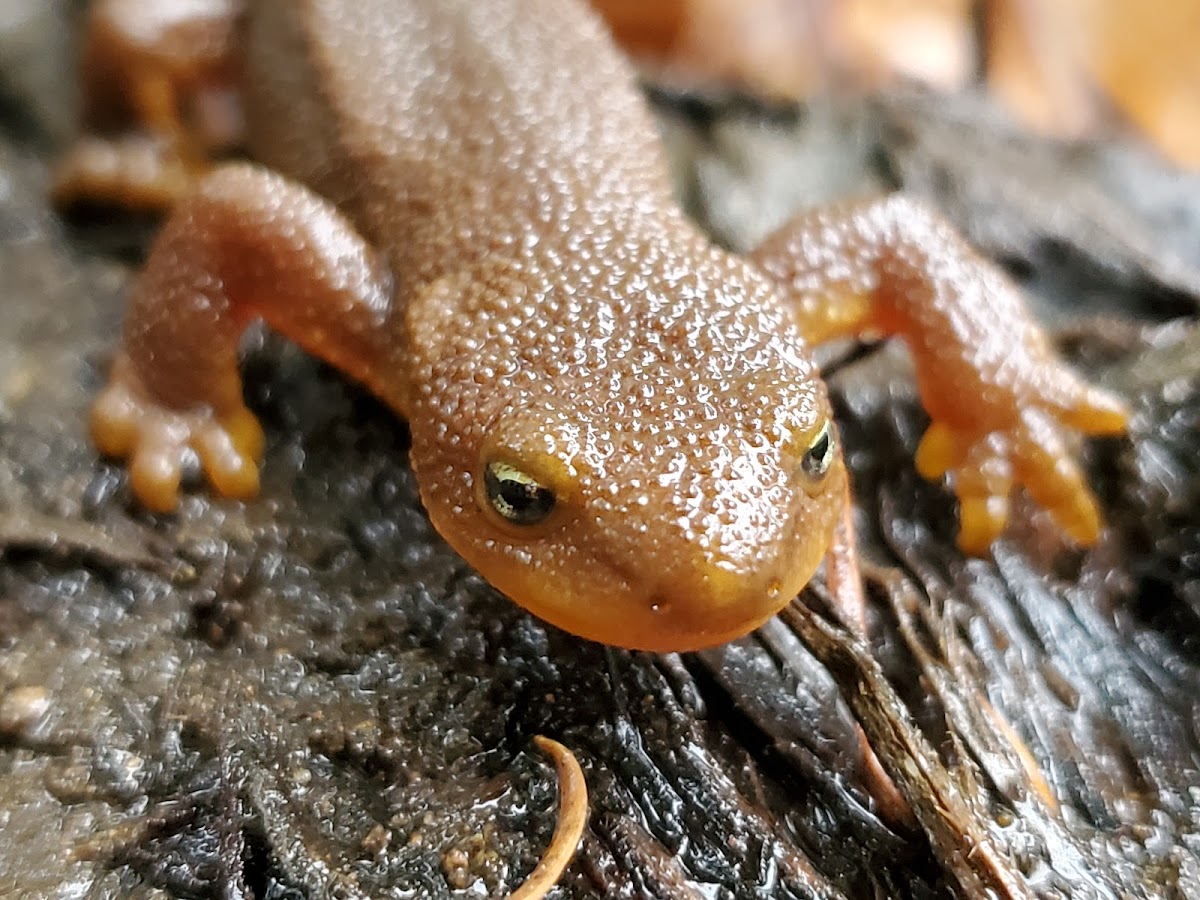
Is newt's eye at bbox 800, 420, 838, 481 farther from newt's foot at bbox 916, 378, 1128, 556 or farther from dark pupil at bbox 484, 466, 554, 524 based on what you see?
newt's foot at bbox 916, 378, 1128, 556

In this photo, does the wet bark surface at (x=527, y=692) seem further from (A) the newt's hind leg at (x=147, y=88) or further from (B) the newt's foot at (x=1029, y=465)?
(A) the newt's hind leg at (x=147, y=88)

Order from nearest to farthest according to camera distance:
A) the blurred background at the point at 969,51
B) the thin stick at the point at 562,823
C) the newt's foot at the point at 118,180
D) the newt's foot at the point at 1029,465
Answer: the thin stick at the point at 562,823, the newt's foot at the point at 1029,465, the newt's foot at the point at 118,180, the blurred background at the point at 969,51

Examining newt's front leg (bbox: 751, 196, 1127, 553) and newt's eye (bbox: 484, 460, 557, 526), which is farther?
newt's front leg (bbox: 751, 196, 1127, 553)

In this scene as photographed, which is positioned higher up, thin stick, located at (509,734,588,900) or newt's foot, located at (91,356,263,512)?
thin stick, located at (509,734,588,900)

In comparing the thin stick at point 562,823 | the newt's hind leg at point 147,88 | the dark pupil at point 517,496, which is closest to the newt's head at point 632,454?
the dark pupil at point 517,496

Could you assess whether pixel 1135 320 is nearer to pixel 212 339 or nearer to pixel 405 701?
pixel 405 701

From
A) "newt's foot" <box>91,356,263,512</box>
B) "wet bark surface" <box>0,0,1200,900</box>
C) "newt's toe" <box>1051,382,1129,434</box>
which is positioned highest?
"newt's toe" <box>1051,382,1129,434</box>

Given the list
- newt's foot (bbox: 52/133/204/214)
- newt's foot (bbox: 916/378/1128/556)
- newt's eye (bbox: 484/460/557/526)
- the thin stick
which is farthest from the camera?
newt's foot (bbox: 52/133/204/214)

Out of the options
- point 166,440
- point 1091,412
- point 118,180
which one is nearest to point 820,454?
point 1091,412

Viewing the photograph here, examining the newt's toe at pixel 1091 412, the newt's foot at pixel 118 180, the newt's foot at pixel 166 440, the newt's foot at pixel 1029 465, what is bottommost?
the newt's foot at pixel 118 180

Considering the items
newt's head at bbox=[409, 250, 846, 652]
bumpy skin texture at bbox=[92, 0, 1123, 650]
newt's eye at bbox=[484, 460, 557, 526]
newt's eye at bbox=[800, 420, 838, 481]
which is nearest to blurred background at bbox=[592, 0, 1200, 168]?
bumpy skin texture at bbox=[92, 0, 1123, 650]
